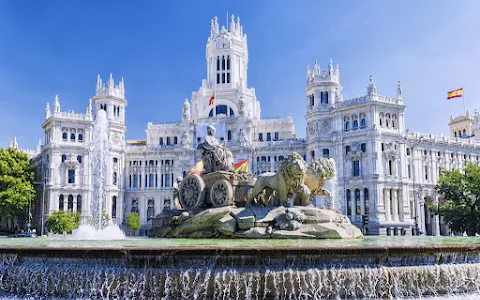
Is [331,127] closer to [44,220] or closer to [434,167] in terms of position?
[434,167]

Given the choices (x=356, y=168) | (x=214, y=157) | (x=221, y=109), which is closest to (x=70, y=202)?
(x=221, y=109)

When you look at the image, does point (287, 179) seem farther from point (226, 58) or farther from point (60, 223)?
point (226, 58)

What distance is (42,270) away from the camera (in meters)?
15.2

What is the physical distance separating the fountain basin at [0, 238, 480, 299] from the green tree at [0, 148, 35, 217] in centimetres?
6379

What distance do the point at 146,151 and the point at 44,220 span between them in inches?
Answer: 809

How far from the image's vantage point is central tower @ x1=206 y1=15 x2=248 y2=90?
98.1 m

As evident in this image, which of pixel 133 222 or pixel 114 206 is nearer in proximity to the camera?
pixel 133 222

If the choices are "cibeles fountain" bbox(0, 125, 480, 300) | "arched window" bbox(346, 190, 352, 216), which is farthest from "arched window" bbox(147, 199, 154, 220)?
"cibeles fountain" bbox(0, 125, 480, 300)

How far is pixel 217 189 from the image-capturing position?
82.8 feet

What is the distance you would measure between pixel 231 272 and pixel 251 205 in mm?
9846

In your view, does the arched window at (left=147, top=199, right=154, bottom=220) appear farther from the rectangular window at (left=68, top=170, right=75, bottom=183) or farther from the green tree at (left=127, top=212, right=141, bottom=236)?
the rectangular window at (left=68, top=170, right=75, bottom=183)

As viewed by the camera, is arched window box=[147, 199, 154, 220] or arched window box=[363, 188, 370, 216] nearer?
arched window box=[363, 188, 370, 216]

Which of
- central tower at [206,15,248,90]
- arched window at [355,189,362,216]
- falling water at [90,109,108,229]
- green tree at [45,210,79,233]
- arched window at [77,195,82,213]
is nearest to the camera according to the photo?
green tree at [45,210,79,233]

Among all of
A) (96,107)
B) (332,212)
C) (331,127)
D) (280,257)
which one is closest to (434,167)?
(331,127)
